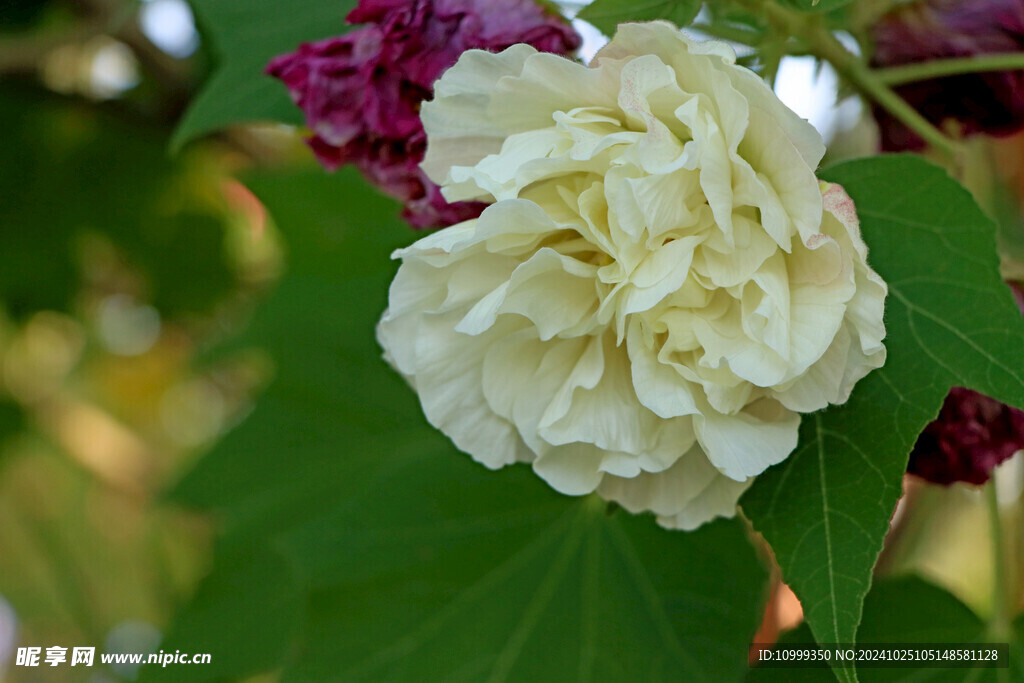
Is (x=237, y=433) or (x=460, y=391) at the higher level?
(x=460, y=391)

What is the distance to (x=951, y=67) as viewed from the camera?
43 cm

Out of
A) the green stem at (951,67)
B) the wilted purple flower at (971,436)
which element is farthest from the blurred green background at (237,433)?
the green stem at (951,67)

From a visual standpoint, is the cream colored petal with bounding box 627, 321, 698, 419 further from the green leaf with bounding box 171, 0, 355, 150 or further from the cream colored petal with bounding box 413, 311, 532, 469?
the green leaf with bounding box 171, 0, 355, 150

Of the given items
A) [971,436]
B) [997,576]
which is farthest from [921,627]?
[971,436]

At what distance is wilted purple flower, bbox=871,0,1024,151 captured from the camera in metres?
0.45

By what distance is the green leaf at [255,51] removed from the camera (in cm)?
46

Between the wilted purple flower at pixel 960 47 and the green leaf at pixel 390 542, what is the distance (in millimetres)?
261

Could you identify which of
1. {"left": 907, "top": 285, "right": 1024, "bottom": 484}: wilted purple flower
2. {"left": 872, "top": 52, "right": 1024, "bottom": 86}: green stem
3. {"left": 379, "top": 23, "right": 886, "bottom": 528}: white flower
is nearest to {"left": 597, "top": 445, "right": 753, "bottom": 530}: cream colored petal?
{"left": 379, "top": 23, "right": 886, "bottom": 528}: white flower

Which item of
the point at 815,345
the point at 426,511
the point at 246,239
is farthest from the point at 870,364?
the point at 246,239

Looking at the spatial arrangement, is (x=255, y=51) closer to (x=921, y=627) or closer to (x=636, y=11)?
(x=636, y=11)

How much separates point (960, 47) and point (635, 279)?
11.0 inches

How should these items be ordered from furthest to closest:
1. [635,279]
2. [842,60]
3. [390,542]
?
[390,542], [842,60], [635,279]

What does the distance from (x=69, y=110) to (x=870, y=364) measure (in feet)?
2.72

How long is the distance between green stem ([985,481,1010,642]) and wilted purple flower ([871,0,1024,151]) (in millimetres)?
189
